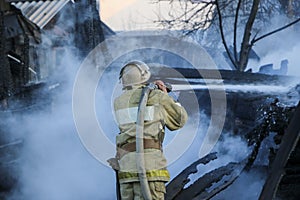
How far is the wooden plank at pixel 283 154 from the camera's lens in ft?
7.69

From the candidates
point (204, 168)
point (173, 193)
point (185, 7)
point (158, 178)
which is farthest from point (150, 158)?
point (185, 7)

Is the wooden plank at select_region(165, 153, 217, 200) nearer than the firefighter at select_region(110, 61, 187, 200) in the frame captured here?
No

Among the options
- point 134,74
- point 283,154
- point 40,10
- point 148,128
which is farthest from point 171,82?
point 283,154

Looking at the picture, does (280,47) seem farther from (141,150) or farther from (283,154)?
(283,154)

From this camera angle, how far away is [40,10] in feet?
26.4

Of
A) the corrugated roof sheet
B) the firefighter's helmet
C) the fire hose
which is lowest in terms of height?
the fire hose

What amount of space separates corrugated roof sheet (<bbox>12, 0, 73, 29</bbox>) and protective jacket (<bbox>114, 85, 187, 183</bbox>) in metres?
4.64

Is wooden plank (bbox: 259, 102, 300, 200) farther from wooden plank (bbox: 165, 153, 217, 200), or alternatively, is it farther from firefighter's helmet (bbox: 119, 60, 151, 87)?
wooden plank (bbox: 165, 153, 217, 200)

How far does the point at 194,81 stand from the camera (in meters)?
6.45

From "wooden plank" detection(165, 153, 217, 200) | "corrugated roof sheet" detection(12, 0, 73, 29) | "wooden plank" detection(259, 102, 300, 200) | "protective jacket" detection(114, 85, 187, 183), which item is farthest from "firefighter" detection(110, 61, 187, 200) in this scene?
"corrugated roof sheet" detection(12, 0, 73, 29)

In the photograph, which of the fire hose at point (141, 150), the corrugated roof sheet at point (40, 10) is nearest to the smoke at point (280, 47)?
the corrugated roof sheet at point (40, 10)

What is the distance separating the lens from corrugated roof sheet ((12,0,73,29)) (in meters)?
7.44

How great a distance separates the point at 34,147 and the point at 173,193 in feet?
7.66

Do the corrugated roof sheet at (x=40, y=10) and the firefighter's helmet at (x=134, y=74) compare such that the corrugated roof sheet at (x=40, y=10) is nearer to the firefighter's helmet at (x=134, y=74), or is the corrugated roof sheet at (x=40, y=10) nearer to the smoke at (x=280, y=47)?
the firefighter's helmet at (x=134, y=74)
